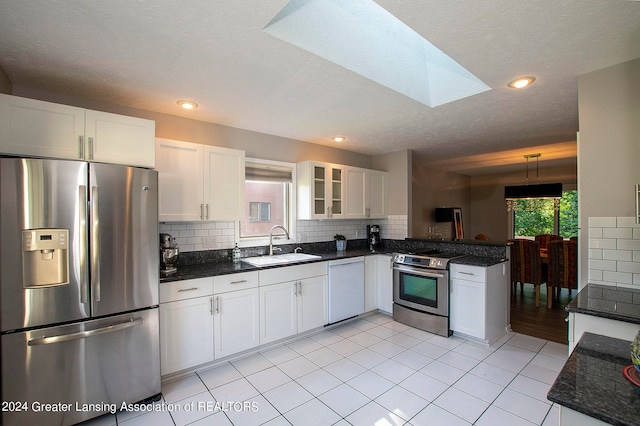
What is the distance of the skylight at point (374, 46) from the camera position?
175 cm

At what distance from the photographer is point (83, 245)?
1.88 m

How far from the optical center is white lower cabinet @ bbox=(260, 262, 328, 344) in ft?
9.57

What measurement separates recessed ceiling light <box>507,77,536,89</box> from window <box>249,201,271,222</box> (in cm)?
285

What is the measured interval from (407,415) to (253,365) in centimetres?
144

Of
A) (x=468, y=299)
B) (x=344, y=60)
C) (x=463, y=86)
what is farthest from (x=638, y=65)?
(x=468, y=299)

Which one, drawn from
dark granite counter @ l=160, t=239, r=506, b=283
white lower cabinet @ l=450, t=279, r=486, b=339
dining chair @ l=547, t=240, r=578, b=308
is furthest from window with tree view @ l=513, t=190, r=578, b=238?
white lower cabinet @ l=450, t=279, r=486, b=339

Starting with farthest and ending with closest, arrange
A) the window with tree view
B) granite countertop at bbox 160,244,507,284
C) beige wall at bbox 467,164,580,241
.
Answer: beige wall at bbox 467,164,580,241, the window with tree view, granite countertop at bbox 160,244,507,284

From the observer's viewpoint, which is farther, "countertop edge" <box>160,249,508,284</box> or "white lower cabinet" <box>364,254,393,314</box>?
"white lower cabinet" <box>364,254,393,314</box>

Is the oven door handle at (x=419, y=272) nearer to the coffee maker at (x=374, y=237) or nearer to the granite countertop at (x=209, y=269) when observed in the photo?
the coffee maker at (x=374, y=237)

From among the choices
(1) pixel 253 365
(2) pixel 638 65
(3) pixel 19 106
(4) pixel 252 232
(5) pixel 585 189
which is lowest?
(1) pixel 253 365

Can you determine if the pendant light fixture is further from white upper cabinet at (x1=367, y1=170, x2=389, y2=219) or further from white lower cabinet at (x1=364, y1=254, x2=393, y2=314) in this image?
white lower cabinet at (x1=364, y1=254, x2=393, y2=314)

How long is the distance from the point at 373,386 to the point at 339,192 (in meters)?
2.51

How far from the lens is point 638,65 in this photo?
189cm

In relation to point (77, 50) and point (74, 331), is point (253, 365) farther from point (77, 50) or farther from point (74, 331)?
point (77, 50)
